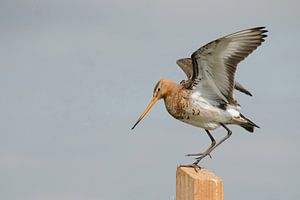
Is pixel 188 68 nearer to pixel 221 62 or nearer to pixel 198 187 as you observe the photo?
pixel 221 62

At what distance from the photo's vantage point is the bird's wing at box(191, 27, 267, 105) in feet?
29.3

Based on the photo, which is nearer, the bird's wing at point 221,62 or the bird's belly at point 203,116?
the bird's wing at point 221,62

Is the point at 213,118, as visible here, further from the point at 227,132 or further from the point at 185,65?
the point at 185,65

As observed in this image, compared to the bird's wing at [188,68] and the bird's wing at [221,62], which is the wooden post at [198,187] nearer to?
the bird's wing at [221,62]

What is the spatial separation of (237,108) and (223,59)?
0.91m

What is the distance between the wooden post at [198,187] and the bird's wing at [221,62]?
13.8 feet

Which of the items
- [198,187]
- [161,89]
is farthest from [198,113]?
[198,187]

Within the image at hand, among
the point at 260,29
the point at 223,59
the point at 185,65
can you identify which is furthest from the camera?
the point at 185,65

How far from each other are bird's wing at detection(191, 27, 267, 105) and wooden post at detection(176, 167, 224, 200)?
13.8 ft

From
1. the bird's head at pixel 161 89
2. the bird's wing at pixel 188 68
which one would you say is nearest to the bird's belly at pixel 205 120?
the bird's head at pixel 161 89

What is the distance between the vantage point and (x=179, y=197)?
4867 mm

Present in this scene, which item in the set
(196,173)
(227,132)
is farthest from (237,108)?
(196,173)

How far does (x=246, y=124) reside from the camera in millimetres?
10070

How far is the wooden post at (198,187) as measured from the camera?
15.4ft
